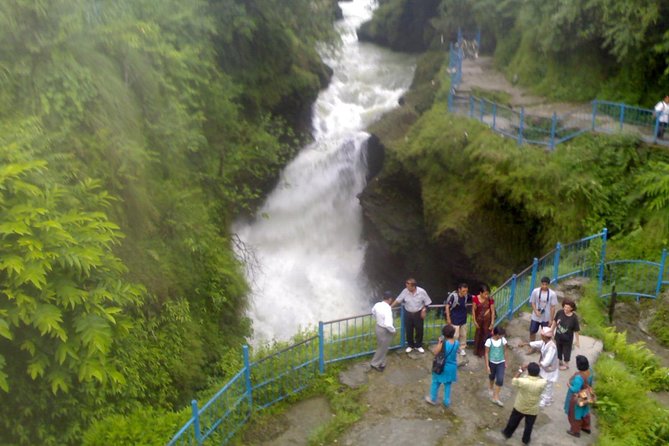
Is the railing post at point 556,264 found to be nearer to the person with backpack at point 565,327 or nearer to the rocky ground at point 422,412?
the rocky ground at point 422,412

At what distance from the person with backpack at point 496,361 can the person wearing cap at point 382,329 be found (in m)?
1.66

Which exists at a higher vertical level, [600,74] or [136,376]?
[600,74]

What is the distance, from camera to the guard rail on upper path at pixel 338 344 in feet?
29.7

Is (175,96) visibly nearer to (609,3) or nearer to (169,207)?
(169,207)

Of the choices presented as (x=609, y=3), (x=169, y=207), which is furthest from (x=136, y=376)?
(x=609, y=3)

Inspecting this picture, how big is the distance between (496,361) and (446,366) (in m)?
0.80

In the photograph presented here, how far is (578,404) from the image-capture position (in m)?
8.68

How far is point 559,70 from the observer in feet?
68.6

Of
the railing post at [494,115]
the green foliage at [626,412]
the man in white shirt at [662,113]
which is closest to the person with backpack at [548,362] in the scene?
the green foliage at [626,412]

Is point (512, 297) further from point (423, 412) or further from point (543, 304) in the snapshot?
point (423, 412)

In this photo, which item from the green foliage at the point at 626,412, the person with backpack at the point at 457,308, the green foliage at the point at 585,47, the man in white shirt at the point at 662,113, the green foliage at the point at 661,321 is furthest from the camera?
the green foliage at the point at 585,47

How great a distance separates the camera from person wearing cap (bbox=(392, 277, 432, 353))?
35.2 ft

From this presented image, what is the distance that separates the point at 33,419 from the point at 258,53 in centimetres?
1374

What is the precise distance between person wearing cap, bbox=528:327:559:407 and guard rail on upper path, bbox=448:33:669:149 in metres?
9.24
